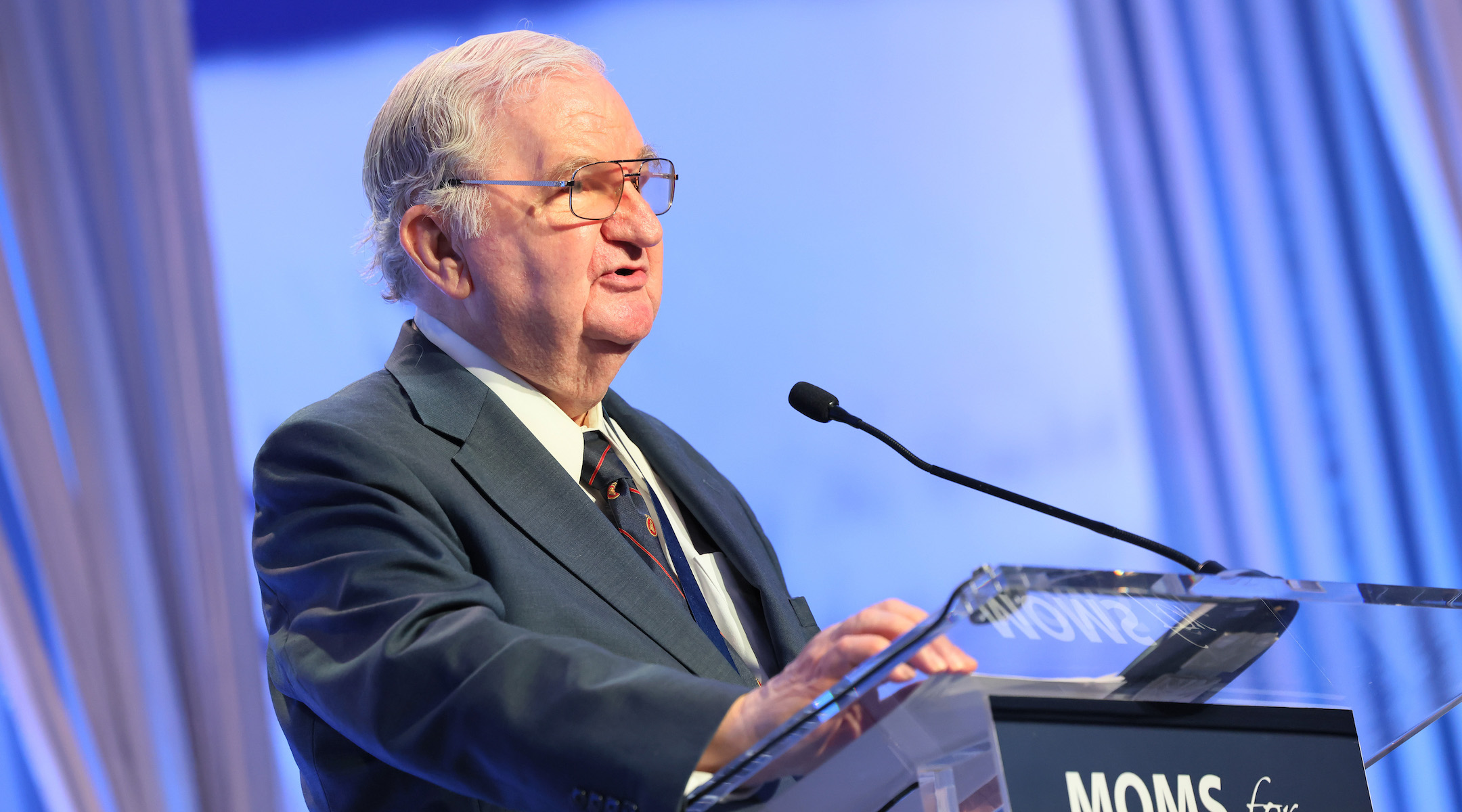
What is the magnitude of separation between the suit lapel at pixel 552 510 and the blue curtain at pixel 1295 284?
1.88 metres

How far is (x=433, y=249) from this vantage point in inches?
64.2

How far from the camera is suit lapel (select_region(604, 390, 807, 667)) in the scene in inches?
62.6

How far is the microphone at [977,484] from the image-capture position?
1.20 meters

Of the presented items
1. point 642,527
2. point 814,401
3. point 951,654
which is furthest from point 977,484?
point 951,654

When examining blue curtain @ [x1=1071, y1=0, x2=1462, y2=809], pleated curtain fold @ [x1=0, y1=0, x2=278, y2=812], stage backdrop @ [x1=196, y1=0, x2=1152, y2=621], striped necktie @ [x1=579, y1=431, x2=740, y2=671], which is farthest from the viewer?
stage backdrop @ [x1=196, y1=0, x2=1152, y2=621]

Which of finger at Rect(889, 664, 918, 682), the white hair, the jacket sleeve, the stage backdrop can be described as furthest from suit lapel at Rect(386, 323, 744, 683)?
the stage backdrop

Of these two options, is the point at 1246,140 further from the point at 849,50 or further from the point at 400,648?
the point at 400,648

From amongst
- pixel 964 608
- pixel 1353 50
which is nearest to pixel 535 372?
pixel 964 608

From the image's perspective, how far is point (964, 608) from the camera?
76 cm

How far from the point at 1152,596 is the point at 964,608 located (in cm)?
15

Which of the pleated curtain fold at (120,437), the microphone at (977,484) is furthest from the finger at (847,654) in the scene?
the pleated curtain fold at (120,437)

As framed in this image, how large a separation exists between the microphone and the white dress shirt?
0.26m

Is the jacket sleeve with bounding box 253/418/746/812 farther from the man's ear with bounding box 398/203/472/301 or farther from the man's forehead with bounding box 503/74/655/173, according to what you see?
the man's forehead with bounding box 503/74/655/173

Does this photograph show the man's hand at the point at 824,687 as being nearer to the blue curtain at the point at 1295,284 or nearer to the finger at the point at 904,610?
the finger at the point at 904,610
